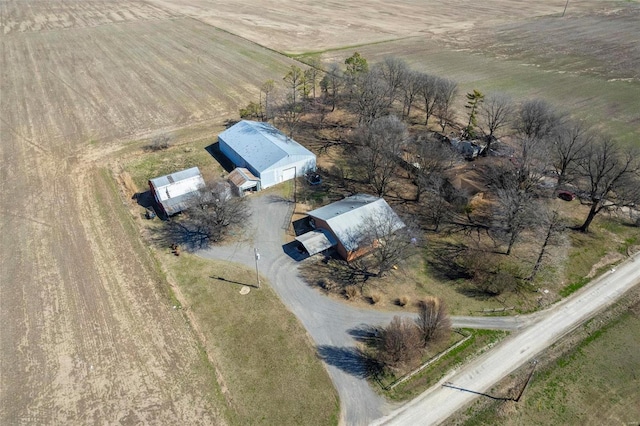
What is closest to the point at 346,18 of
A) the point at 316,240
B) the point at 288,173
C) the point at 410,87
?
the point at 410,87

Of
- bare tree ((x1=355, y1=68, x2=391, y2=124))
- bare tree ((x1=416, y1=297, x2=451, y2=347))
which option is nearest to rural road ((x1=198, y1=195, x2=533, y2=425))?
bare tree ((x1=416, y1=297, x2=451, y2=347))

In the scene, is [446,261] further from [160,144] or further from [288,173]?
[160,144]

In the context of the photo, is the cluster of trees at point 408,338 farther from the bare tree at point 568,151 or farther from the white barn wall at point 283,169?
the bare tree at point 568,151

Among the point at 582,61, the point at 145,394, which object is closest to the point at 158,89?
the point at 145,394

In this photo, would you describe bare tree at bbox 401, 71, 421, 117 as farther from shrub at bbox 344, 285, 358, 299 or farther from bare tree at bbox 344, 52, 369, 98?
shrub at bbox 344, 285, 358, 299

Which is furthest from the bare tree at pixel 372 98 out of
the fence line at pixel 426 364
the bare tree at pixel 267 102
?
the fence line at pixel 426 364

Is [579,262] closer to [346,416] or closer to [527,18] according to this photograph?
[346,416]
